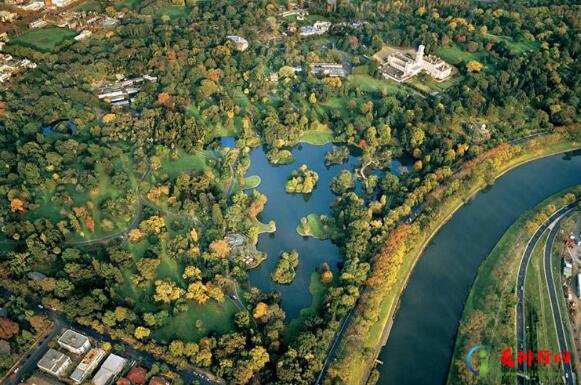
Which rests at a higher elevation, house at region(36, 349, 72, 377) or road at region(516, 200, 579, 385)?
house at region(36, 349, 72, 377)

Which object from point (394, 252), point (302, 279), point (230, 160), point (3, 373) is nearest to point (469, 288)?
point (394, 252)

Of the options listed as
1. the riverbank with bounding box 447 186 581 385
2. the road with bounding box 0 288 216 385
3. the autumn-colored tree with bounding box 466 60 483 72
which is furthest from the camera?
the autumn-colored tree with bounding box 466 60 483 72

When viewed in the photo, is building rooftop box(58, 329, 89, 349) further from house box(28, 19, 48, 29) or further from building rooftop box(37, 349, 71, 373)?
house box(28, 19, 48, 29)

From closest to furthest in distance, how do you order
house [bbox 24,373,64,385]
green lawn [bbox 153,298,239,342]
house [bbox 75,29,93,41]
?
house [bbox 24,373,64,385]
green lawn [bbox 153,298,239,342]
house [bbox 75,29,93,41]

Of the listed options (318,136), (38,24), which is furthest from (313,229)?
(38,24)

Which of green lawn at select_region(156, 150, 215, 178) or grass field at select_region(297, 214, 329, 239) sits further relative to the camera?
green lawn at select_region(156, 150, 215, 178)

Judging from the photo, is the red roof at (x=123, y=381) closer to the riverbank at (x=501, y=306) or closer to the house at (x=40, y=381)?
the house at (x=40, y=381)

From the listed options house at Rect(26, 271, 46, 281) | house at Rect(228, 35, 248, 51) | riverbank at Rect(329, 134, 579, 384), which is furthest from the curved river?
house at Rect(228, 35, 248, 51)

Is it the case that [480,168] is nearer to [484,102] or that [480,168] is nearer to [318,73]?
[484,102]
